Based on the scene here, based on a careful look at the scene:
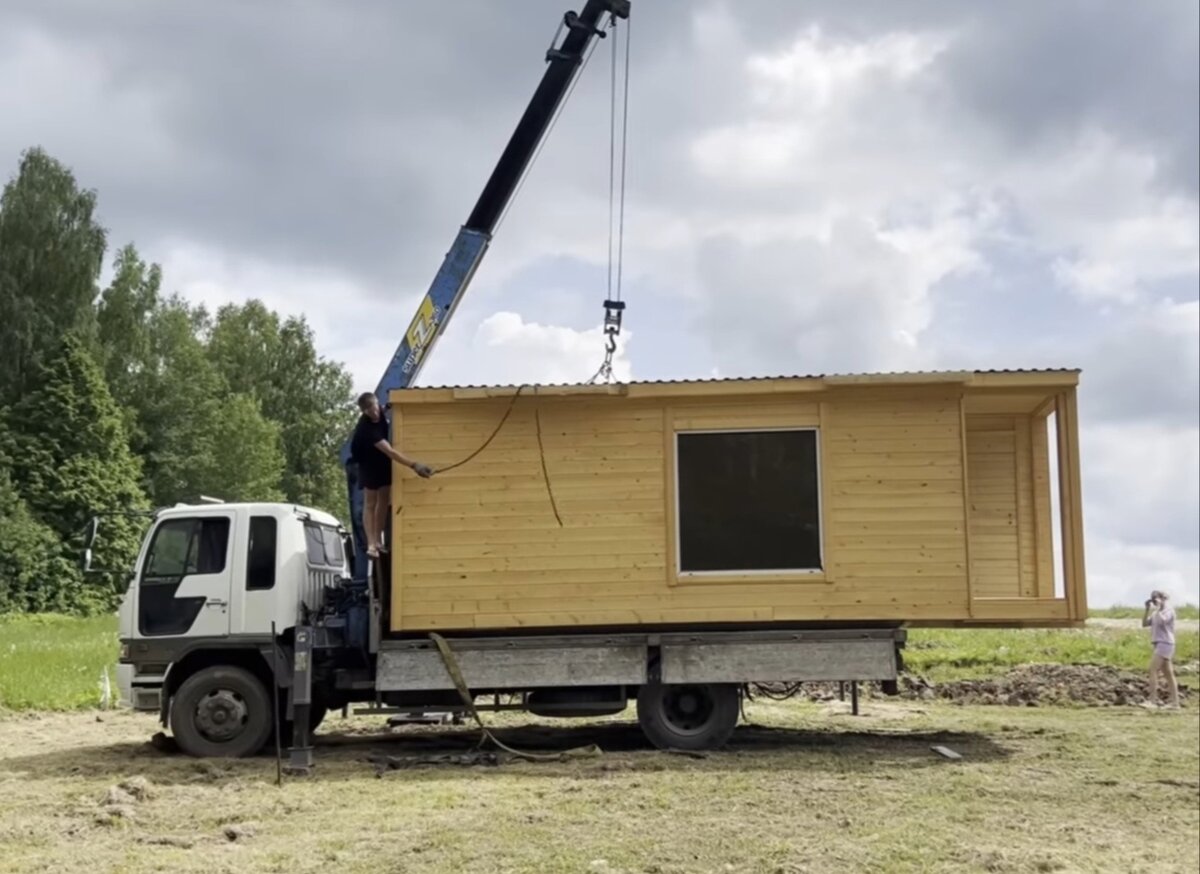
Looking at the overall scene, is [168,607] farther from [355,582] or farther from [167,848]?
[167,848]

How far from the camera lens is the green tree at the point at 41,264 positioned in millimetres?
45344

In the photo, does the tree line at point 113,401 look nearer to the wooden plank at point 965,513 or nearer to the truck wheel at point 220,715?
the truck wheel at point 220,715

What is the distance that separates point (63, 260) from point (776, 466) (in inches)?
1632

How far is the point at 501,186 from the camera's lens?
47.1ft

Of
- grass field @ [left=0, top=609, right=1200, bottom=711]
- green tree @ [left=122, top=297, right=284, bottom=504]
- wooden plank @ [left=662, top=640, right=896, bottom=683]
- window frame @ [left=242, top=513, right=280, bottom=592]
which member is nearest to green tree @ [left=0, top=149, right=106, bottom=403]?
green tree @ [left=122, top=297, right=284, bottom=504]

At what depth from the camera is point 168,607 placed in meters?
11.8

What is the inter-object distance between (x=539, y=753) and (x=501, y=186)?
6224 millimetres

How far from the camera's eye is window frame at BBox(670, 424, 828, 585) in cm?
1191

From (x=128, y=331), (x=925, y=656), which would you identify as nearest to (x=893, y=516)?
(x=925, y=656)

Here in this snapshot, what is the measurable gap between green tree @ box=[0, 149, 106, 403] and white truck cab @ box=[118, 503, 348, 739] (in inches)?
1438

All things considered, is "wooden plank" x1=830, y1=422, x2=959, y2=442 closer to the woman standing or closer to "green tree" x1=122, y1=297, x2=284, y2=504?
the woman standing

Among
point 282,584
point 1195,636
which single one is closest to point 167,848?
point 282,584

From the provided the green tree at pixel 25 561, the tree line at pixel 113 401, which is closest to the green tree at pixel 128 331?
the tree line at pixel 113 401

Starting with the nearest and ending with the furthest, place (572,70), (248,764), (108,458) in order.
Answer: (248,764) < (572,70) < (108,458)
